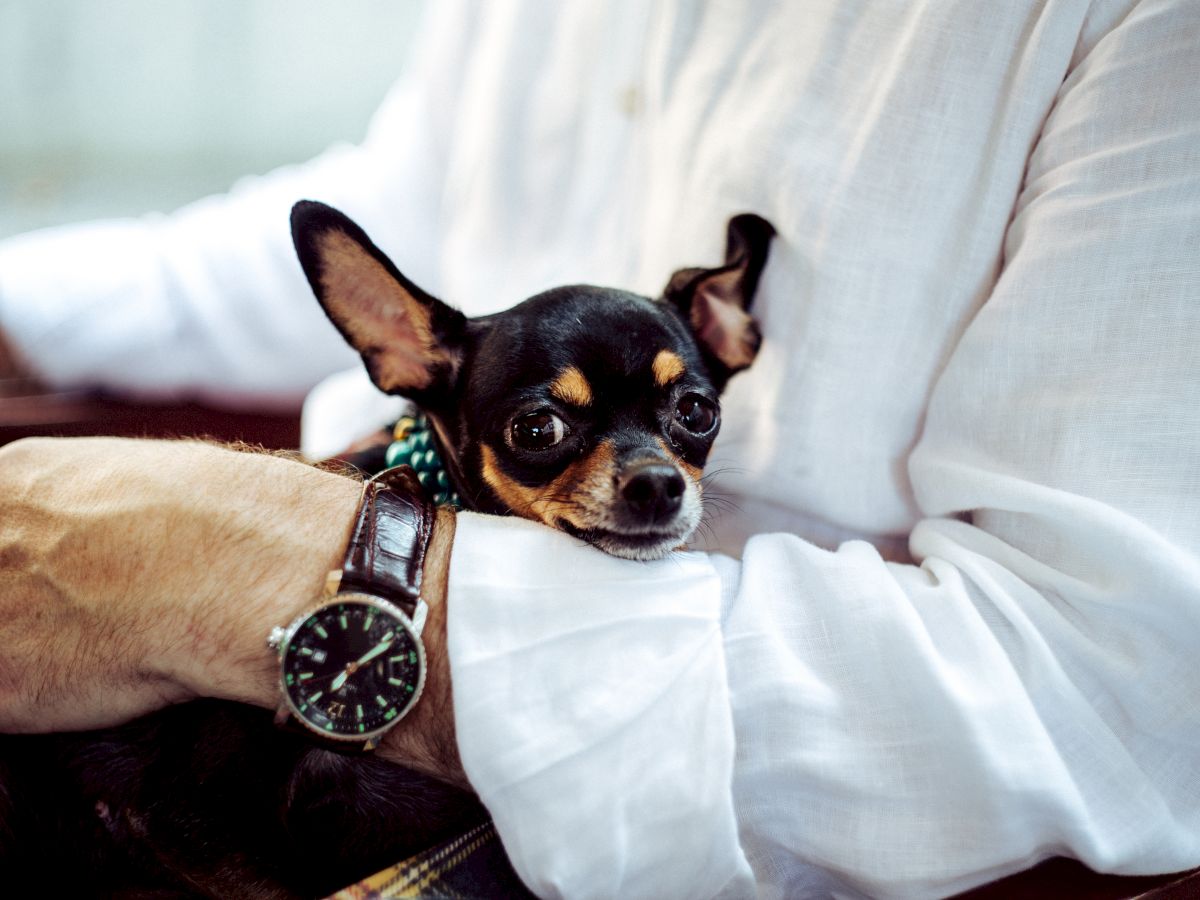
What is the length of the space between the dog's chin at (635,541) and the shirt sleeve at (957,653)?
175mm

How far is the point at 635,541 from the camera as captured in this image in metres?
1.02

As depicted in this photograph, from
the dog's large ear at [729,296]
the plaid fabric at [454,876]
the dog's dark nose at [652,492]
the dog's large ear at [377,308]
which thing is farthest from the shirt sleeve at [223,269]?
the plaid fabric at [454,876]

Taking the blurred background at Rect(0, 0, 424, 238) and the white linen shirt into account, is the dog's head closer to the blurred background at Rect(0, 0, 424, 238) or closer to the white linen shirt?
the white linen shirt

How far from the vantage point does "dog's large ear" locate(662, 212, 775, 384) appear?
1.08 metres

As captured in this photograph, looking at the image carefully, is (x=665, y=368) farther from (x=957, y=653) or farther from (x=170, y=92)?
(x=170, y=92)

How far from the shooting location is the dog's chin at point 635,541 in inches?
39.9

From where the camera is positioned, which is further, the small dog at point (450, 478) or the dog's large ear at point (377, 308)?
the dog's large ear at point (377, 308)

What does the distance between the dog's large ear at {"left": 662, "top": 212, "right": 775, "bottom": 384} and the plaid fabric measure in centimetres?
70

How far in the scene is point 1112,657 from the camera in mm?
759

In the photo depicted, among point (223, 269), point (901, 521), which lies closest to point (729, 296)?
point (901, 521)

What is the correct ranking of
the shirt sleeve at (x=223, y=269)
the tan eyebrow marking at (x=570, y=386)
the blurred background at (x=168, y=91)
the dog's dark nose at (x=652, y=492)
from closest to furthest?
the dog's dark nose at (x=652, y=492) → the tan eyebrow marking at (x=570, y=386) → the shirt sleeve at (x=223, y=269) → the blurred background at (x=168, y=91)

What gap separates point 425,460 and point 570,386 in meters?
0.27

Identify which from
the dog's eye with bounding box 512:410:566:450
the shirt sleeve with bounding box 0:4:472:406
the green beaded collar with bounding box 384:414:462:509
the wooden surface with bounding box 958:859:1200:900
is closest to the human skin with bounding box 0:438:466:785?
the dog's eye with bounding box 512:410:566:450

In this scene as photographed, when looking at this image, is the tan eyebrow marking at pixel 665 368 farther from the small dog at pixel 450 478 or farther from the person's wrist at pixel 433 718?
the person's wrist at pixel 433 718
